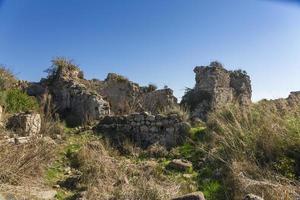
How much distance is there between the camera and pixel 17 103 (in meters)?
13.9

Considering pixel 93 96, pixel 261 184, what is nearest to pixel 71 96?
pixel 93 96

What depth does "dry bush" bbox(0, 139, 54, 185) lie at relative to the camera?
20.7 ft

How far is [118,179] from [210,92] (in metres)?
10.2

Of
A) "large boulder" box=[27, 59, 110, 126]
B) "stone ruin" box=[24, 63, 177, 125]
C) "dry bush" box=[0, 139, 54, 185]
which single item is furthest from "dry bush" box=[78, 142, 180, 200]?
"stone ruin" box=[24, 63, 177, 125]

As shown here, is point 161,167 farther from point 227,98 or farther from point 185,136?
point 227,98

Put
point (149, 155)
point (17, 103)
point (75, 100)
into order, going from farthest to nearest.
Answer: point (75, 100), point (17, 103), point (149, 155)

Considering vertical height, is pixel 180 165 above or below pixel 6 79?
below

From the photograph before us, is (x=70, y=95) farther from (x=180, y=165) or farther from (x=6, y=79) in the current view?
(x=180, y=165)

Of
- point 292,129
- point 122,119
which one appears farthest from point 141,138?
point 292,129

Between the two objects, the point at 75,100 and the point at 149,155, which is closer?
the point at 149,155

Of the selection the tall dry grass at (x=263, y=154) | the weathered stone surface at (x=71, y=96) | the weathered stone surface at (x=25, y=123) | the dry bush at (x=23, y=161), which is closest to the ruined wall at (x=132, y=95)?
the weathered stone surface at (x=71, y=96)

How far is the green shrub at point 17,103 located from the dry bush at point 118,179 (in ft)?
16.8

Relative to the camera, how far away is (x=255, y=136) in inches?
307

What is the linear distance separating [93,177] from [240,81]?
41.6 ft
